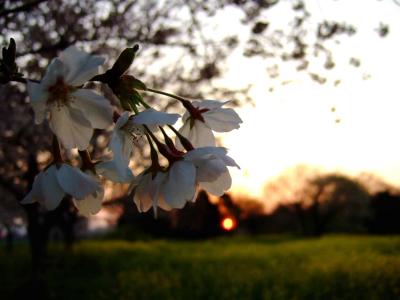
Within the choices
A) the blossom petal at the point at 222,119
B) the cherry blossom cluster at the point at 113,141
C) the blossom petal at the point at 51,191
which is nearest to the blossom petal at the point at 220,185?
the cherry blossom cluster at the point at 113,141

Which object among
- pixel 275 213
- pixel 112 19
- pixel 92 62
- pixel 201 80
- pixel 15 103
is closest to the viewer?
pixel 92 62

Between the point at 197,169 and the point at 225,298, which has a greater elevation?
the point at 197,169

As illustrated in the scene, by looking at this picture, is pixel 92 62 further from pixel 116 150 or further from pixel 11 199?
pixel 11 199

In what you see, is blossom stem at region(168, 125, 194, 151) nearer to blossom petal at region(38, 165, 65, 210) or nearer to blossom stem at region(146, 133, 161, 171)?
blossom stem at region(146, 133, 161, 171)

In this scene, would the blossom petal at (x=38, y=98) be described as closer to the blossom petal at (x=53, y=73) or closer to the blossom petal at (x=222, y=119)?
the blossom petal at (x=53, y=73)

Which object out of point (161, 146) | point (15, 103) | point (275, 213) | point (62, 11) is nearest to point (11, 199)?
point (15, 103)

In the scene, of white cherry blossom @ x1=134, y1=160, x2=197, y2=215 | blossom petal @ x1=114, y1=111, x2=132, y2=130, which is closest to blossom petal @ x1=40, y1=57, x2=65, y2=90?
blossom petal @ x1=114, y1=111, x2=132, y2=130

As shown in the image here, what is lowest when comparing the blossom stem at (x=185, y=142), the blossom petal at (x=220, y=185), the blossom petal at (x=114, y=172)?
the blossom petal at (x=220, y=185)

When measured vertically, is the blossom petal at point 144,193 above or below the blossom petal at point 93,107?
below
